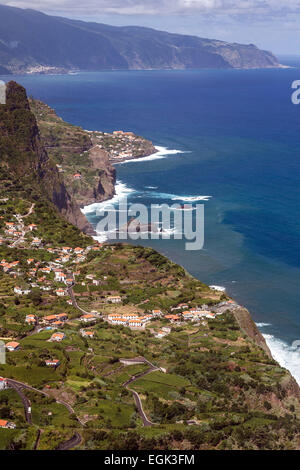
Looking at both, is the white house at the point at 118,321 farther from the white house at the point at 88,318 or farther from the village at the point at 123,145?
the village at the point at 123,145

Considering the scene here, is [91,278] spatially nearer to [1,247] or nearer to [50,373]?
[1,247]

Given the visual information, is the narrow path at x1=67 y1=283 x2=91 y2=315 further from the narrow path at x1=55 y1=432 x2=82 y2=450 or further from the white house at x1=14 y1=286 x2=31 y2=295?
the narrow path at x1=55 y1=432 x2=82 y2=450

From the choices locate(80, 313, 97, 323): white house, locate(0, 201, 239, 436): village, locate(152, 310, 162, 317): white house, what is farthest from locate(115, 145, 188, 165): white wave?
locate(80, 313, 97, 323): white house

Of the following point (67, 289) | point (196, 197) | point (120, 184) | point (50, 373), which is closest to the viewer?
point (50, 373)

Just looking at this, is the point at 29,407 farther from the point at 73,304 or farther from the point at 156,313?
the point at 73,304

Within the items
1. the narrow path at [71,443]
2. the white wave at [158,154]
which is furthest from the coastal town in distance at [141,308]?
the white wave at [158,154]
